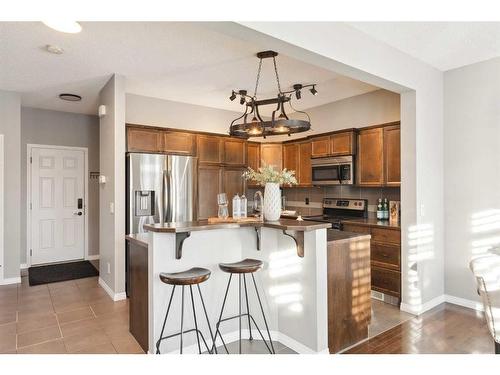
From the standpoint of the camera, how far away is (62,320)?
328 centimetres

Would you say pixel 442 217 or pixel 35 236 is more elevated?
pixel 442 217

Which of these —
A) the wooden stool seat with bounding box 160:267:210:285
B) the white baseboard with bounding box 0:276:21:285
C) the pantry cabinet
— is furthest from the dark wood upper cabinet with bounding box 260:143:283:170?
the white baseboard with bounding box 0:276:21:285

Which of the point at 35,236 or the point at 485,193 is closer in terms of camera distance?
the point at 485,193

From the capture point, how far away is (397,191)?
14.3 feet

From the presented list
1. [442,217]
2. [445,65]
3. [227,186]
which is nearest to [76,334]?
[227,186]

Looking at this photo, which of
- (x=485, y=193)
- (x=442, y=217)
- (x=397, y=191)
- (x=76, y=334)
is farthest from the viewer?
(x=397, y=191)

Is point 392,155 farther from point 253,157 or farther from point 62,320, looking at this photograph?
point 62,320

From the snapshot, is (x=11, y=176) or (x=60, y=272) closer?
(x=11, y=176)

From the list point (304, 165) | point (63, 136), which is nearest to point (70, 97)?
point (63, 136)

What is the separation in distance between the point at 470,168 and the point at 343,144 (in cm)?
160

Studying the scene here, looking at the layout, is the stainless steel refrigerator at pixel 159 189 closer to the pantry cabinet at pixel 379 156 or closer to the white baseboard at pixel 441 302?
the pantry cabinet at pixel 379 156
